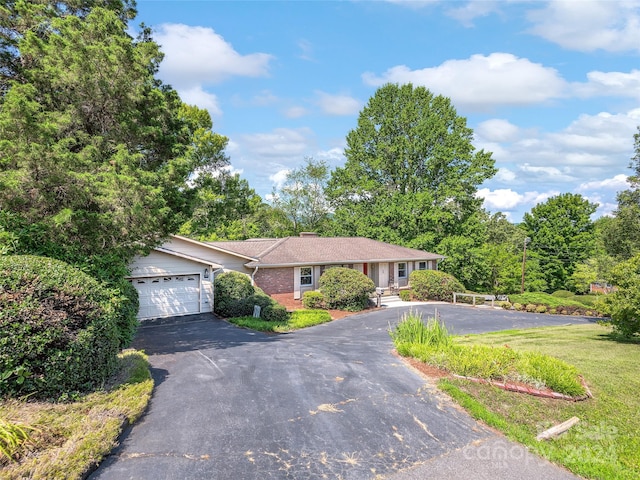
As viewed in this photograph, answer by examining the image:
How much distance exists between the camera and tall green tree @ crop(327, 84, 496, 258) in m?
35.5

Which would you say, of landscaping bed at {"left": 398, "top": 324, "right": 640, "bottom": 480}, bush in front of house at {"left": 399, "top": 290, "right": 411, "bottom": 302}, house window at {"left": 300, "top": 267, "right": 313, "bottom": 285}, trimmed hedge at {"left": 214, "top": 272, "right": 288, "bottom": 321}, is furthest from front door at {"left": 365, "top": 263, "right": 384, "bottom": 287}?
landscaping bed at {"left": 398, "top": 324, "right": 640, "bottom": 480}

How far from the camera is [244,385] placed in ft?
25.0

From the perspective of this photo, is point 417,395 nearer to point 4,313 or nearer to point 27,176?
point 4,313

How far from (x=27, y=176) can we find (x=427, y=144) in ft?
112

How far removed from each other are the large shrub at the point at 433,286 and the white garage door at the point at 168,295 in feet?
53.8

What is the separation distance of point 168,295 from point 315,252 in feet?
35.2

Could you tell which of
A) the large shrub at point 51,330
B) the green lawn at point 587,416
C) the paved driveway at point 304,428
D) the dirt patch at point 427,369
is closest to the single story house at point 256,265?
the paved driveway at point 304,428

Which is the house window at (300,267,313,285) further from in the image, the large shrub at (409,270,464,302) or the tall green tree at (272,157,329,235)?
the tall green tree at (272,157,329,235)

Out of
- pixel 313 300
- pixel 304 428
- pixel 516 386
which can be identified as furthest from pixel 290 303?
pixel 304 428

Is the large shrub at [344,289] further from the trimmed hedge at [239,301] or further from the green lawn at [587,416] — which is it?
the green lawn at [587,416]

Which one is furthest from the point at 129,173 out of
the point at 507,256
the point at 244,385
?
the point at 507,256

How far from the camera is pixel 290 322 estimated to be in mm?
18109

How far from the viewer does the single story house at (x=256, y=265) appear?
56.3 ft

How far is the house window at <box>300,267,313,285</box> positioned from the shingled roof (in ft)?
2.54
